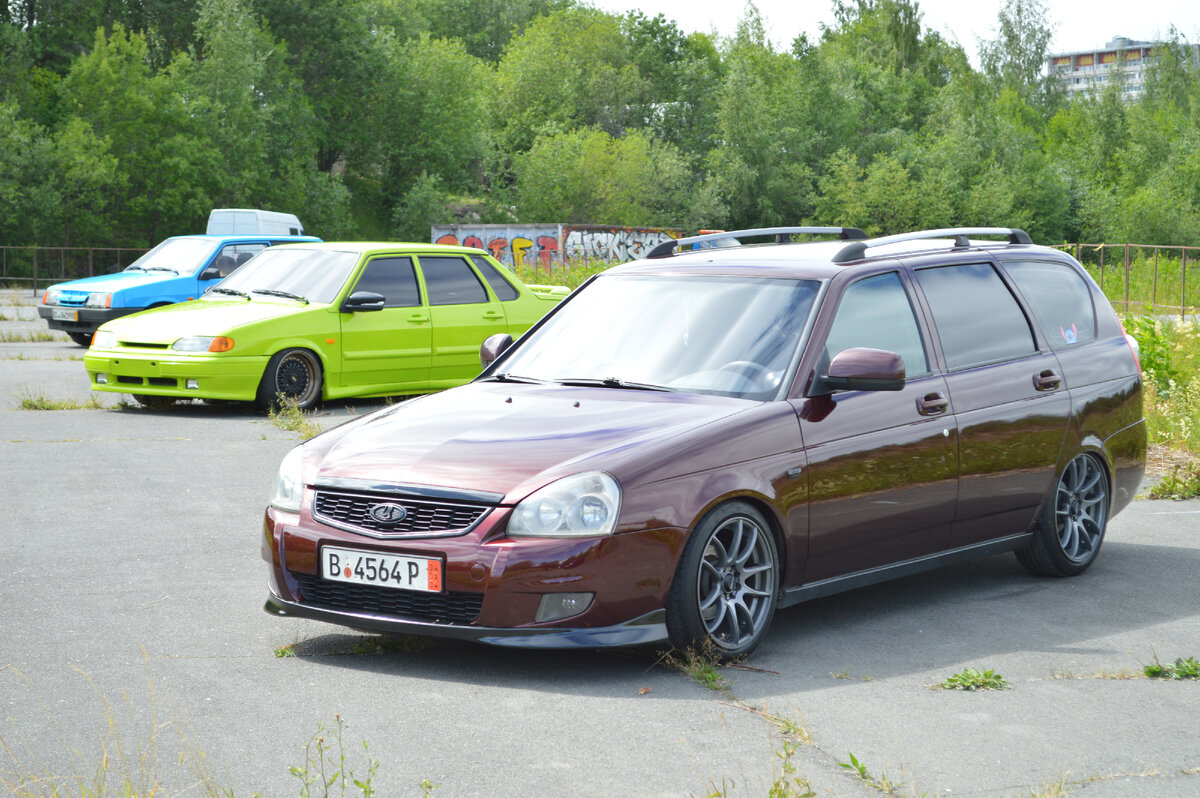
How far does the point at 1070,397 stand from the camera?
713 centimetres

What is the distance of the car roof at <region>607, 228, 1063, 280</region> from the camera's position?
6371mm

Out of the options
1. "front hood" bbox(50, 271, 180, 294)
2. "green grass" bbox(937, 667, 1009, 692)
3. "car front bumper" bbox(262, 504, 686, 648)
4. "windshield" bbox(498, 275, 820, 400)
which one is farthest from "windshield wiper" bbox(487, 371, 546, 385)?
"front hood" bbox(50, 271, 180, 294)

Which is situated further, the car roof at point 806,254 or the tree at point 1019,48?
the tree at point 1019,48

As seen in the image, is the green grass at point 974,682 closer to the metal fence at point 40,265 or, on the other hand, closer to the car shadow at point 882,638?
the car shadow at point 882,638

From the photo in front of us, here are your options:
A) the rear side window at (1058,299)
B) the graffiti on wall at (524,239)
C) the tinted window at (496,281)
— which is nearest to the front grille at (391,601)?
the rear side window at (1058,299)

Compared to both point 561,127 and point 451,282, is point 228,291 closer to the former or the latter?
point 451,282

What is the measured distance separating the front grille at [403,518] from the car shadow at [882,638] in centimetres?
53

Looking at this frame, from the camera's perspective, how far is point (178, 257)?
21.8m

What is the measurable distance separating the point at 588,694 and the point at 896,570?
185cm

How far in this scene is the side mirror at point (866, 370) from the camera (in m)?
5.68

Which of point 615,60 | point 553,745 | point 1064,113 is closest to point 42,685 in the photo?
point 553,745

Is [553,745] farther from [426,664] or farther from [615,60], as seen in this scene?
[615,60]

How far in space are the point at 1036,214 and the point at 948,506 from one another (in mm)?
70616

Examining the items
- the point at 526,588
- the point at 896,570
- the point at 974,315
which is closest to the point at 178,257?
the point at 974,315
